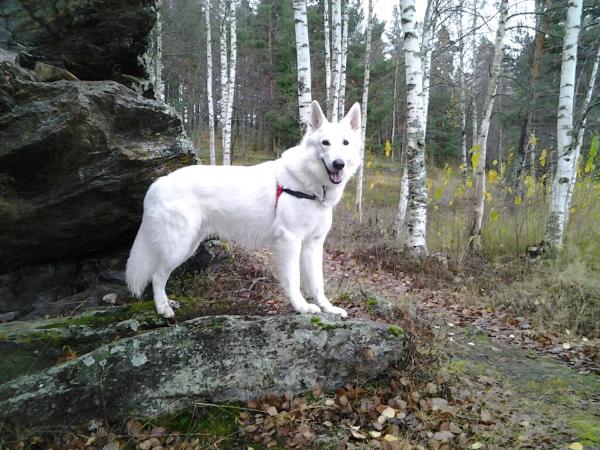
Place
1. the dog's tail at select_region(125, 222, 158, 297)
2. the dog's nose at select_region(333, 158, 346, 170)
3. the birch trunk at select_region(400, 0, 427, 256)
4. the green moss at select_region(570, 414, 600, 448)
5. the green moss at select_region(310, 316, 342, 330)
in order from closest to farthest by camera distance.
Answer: the green moss at select_region(570, 414, 600, 448), the green moss at select_region(310, 316, 342, 330), the dog's nose at select_region(333, 158, 346, 170), the dog's tail at select_region(125, 222, 158, 297), the birch trunk at select_region(400, 0, 427, 256)

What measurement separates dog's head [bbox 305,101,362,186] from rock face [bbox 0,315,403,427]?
135 centimetres

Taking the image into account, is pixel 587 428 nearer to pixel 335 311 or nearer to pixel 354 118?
pixel 335 311

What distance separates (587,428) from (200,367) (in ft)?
9.82

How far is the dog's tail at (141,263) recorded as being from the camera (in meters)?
4.08

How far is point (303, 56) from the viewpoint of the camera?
9031 mm

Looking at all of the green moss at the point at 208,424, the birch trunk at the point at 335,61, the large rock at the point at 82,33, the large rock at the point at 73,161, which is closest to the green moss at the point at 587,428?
the green moss at the point at 208,424

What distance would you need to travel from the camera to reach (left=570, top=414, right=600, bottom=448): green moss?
2935 mm

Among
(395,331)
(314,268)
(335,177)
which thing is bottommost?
(395,331)

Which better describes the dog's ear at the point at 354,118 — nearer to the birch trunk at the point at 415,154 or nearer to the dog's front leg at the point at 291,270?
the dog's front leg at the point at 291,270

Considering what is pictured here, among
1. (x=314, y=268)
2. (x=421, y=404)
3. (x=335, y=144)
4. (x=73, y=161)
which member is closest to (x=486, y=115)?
(x=335, y=144)

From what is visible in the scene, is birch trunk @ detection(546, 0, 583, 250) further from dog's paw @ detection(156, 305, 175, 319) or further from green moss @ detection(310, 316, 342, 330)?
dog's paw @ detection(156, 305, 175, 319)

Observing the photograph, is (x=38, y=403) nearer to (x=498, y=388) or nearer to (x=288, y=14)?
(x=498, y=388)

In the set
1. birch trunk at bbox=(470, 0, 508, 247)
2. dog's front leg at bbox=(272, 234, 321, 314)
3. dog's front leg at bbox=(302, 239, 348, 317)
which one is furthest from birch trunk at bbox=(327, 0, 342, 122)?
dog's front leg at bbox=(272, 234, 321, 314)

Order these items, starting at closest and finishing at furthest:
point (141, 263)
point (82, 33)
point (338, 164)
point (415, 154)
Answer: point (338, 164)
point (141, 263)
point (82, 33)
point (415, 154)
